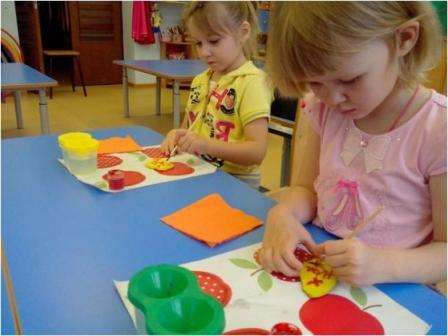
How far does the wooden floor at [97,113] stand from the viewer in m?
3.15

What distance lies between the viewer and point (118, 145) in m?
1.06

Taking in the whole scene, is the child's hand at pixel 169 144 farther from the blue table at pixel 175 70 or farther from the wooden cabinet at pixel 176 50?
the wooden cabinet at pixel 176 50

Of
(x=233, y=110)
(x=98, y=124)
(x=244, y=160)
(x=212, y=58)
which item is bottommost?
(x=98, y=124)

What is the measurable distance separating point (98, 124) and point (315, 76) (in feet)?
10.5

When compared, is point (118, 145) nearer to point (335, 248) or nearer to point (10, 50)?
point (335, 248)

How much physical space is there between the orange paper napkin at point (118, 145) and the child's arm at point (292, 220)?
462 millimetres

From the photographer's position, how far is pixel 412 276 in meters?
0.54

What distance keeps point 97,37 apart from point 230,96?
4.39 meters

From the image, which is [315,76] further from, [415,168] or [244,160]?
[244,160]

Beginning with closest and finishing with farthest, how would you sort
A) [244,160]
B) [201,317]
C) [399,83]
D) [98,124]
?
1. [201,317]
2. [399,83]
3. [244,160]
4. [98,124]

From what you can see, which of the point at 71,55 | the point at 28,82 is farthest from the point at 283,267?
the point at 71,55

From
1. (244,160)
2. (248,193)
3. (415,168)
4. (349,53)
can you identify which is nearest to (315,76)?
(349,53)

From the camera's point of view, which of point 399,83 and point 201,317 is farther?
point 399,83

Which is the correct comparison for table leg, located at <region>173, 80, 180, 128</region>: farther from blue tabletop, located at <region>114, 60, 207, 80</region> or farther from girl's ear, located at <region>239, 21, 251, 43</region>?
girl's ear, located at <region>239, 21, 251, 43</region>
